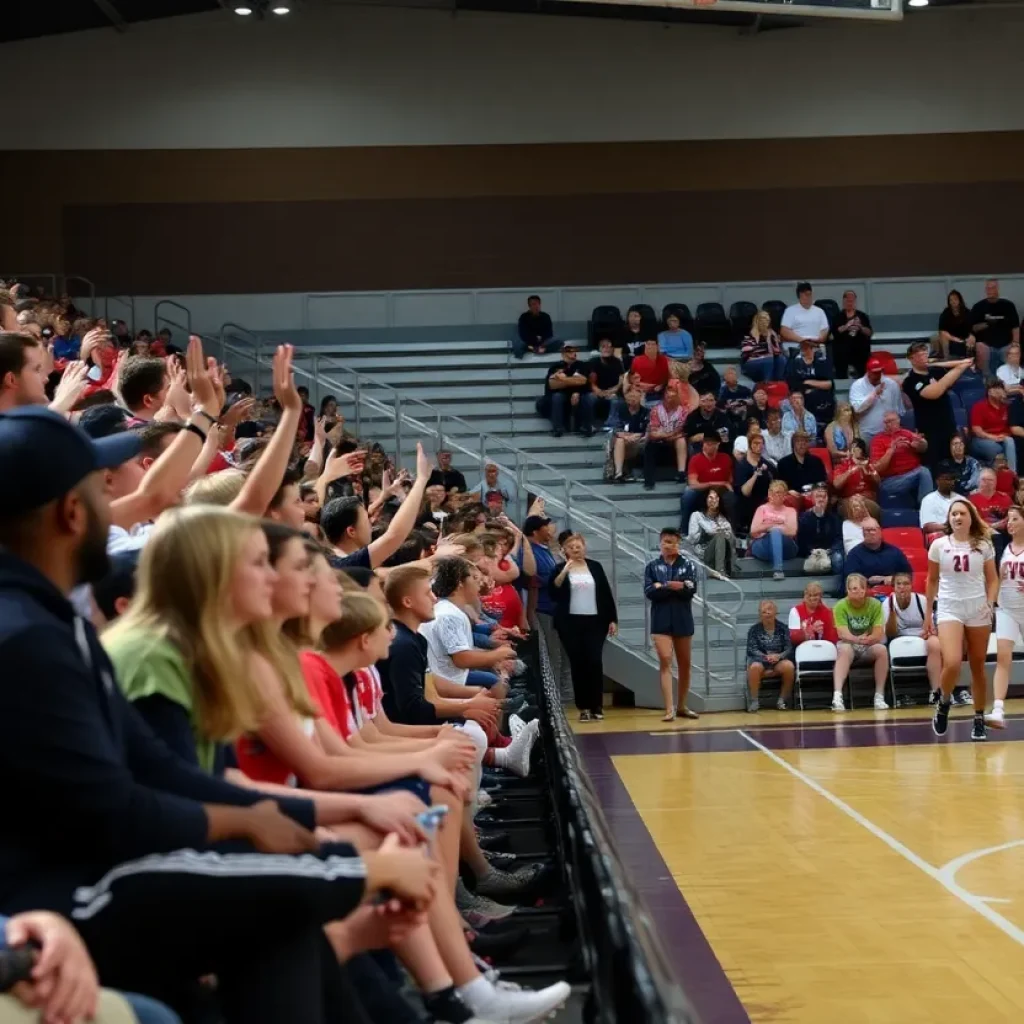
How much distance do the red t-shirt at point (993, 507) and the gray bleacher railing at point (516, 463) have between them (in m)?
3.32

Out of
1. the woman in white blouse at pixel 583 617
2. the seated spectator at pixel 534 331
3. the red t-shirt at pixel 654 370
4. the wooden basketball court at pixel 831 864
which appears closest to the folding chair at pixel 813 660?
the wooden basketball court at pixel 831 864

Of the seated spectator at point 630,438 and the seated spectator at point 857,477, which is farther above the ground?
the seated spectator at point 630,438

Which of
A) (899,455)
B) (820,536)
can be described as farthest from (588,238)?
(820,536)

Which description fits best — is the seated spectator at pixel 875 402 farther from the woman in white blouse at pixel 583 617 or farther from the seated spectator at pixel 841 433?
the woman in white blouse at pixel 583 617

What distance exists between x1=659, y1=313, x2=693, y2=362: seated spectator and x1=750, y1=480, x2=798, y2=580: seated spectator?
4445 mm

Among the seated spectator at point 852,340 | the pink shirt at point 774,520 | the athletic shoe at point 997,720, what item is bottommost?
the athletic shoe at point 997,720

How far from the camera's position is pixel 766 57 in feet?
81.7

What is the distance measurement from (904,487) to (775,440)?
1671 millimetres

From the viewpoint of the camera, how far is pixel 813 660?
1567cm

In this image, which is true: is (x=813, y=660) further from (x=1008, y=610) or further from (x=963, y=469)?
(x=963, y=469)

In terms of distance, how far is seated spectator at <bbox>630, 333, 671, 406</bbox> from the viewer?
2111cm

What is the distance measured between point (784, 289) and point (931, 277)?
2407 millimetres

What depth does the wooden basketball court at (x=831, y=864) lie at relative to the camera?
6.14 m

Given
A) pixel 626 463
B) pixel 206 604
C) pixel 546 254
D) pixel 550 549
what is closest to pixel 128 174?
pixel 546 254
